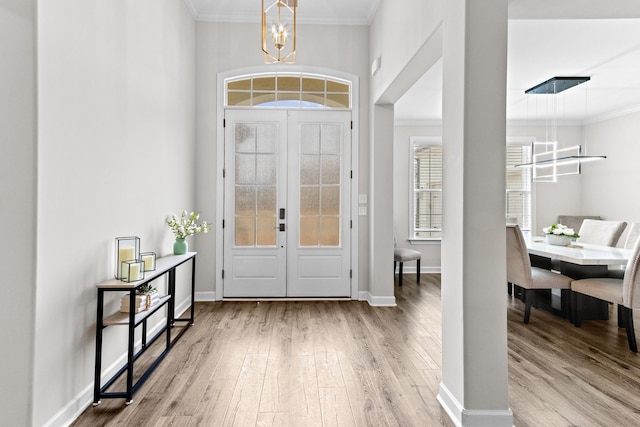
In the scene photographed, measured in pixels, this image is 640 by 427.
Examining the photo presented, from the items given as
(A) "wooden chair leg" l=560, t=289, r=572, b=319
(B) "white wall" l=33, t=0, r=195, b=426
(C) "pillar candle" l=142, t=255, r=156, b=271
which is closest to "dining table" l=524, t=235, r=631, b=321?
(A) "wooden chair leg" l=560, t=289, r=572, b=319

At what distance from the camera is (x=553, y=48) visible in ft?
13.4

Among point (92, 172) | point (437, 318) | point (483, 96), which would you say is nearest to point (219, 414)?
point (92, 172)

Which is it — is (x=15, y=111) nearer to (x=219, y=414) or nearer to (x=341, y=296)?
(x=219, y=414)

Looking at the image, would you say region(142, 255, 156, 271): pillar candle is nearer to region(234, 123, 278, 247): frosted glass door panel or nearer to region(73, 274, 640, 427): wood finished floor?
region(73, 274, 640, 427): wood finished floor

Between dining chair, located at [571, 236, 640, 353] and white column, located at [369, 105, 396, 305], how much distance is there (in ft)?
6.23

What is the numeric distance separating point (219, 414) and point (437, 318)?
105 inches

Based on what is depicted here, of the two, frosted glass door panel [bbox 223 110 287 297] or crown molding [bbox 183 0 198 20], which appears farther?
frosted glass door panel [bbox 223 110 287 297]

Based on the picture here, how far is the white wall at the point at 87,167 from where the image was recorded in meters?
1.86

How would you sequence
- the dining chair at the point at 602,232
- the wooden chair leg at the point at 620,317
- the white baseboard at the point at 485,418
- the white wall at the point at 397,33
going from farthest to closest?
the dining chair at the point at 602,232 < the wooden chair leg at the point at 620,317 < the white wall at the point at 397,33 < the white baseboard at the point at 485,418

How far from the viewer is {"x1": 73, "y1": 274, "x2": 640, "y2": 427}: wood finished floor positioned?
2.12 metres

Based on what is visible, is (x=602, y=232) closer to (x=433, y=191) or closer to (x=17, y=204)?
(x=433, y=191)

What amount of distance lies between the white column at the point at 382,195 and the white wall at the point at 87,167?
2344 mm

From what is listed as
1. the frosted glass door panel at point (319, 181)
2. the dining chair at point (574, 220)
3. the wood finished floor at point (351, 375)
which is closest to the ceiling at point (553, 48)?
the frosted glass door panel at point (319, 181)

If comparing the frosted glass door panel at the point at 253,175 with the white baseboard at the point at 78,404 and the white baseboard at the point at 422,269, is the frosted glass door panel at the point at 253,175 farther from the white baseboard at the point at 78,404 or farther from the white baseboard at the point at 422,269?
the white baseboard at the point at 422,269
